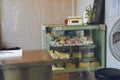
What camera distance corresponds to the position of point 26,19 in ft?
12.9

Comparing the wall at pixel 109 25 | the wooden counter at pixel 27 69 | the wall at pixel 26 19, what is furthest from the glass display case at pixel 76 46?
the wooden counter at pixel 27 69

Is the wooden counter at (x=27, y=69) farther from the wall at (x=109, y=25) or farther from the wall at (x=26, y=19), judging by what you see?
the wall at (x=26, y=19)

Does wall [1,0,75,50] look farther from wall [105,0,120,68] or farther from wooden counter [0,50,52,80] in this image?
wooden counter [0,50,52,80]

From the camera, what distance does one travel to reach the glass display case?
2561 millimetres

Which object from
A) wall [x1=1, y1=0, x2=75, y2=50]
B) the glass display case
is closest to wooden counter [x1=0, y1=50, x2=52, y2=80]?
the glass display case

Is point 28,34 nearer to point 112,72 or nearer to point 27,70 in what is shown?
point 112,72

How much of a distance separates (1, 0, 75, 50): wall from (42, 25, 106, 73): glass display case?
4.28 ft

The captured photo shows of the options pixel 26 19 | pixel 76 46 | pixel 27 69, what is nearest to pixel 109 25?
pixel 76 46

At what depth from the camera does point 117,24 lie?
2.34 meters

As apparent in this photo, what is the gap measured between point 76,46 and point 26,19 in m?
1.63

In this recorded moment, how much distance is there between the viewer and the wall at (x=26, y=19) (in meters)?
3.86

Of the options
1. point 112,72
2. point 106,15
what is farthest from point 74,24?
point 112,72

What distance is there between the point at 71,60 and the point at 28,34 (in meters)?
1.54

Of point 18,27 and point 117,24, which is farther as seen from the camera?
point 18,27
